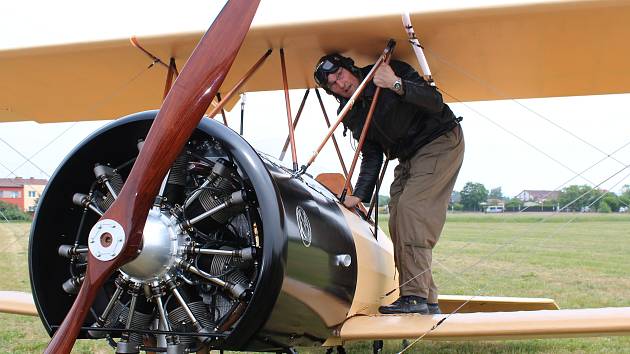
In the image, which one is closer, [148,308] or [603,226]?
[148,308]

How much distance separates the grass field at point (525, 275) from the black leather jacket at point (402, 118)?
891mm

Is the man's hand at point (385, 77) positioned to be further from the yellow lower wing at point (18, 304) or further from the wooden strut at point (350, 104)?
the yellow lower wing at point (18, 304)

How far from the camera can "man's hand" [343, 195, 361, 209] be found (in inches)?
182

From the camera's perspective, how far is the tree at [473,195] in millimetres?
6237

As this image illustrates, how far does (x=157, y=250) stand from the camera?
301 centimetres

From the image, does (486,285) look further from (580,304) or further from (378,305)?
(378,305)

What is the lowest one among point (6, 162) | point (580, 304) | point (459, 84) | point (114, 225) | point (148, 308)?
point (580, 304)

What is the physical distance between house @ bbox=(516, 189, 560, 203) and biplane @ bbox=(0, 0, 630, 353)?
2.84 feet

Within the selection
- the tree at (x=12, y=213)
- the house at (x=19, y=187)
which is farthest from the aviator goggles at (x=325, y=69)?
the house at (x=19, y=187)

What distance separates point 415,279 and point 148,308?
5.72 ft

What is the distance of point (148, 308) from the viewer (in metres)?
3.42

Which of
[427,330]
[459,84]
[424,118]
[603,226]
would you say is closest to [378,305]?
[427,330]

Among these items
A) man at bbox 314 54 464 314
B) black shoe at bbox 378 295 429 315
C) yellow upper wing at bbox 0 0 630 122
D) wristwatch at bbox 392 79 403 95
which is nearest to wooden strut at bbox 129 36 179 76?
yellow upper wing at bbox 0 0 630 122

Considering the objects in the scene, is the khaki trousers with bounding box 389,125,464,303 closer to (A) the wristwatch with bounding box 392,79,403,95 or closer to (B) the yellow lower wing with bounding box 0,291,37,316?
(A) the wristwatch with bounding box 392,79,403,95
